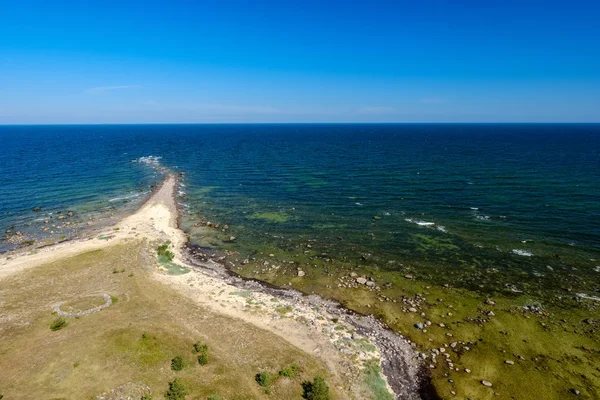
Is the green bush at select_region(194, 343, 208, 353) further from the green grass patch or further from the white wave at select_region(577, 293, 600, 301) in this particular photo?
the white wave at select_region(577, 293, 600, 301)

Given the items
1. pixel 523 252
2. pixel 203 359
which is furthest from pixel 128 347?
pixel 523 252

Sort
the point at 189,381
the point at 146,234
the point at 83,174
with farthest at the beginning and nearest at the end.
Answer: the point at 83,174 → the point at 146,234 → the point at 189,381

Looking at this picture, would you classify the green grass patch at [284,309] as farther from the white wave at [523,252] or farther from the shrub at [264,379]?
the white wave at [523,252]

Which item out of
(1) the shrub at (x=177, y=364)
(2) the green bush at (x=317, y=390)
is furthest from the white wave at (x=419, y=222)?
(1) the shrub at (x=177, y=364)

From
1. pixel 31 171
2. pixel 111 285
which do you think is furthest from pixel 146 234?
pixel 31 171

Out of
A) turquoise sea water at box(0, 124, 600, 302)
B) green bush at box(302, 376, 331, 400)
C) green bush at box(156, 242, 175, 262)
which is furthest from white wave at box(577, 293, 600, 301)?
green bush at box(156, 242, 175, 262)

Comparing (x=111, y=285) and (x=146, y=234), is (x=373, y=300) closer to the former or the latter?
(x=111, y=285)
